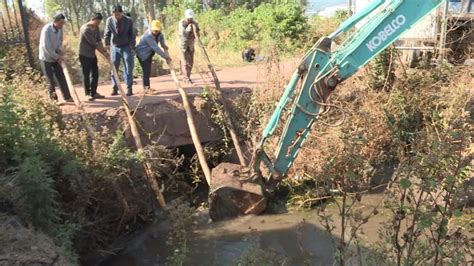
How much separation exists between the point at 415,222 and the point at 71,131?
4.79 m

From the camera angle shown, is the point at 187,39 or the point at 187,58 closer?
the point at 187,39

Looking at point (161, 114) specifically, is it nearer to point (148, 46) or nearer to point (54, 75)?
point (148, 46)

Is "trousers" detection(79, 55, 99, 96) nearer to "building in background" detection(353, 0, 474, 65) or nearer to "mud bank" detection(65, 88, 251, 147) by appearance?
"mud bank" detection(65, 88, 251, 147)

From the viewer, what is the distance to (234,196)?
7320 mm

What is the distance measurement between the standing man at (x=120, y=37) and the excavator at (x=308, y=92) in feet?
9.21

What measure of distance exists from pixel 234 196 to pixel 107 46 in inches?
158

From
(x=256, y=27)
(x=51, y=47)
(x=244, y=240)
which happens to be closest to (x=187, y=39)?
(x=51, y=47)

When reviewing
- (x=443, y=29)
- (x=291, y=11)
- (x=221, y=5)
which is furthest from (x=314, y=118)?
(x=221, y=5)

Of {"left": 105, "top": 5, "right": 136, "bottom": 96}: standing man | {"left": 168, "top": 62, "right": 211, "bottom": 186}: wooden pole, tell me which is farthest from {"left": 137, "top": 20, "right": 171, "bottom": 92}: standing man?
{"left": 168, "top": 62, "right": 211, "bottom": 186}: wooden pole

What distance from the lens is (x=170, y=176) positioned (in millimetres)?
8047

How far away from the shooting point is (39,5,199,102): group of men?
8.00 metres

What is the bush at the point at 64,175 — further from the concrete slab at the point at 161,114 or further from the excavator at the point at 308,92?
the excavator at the point at 308,92

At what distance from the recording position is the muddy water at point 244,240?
625 cm

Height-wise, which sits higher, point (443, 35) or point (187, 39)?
point (187, 39)
